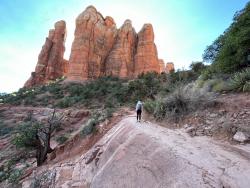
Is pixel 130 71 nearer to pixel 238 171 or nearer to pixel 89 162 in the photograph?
pixel 89 162

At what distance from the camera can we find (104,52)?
52.6 metres

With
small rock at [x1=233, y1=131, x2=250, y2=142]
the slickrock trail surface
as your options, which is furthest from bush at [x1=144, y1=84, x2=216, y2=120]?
small rock at [x1=233, y1=131, x2=250, y2=142]

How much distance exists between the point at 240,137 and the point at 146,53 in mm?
45068

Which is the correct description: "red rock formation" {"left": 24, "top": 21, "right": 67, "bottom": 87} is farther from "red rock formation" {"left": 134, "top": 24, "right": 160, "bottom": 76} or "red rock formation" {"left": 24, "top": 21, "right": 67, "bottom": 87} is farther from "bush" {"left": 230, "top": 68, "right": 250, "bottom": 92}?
"bush" {"left": 230, "top": 68, "right": 250, "bottom": 92}

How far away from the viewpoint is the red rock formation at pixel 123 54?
A: 48.7 metres

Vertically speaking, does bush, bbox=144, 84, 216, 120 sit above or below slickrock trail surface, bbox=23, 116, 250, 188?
above

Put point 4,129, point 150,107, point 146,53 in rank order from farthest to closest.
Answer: point 146,53 → point 4,129 → point 150,107

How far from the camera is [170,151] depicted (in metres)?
5.16

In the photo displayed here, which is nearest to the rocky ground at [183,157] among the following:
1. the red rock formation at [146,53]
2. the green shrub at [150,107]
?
the green shrub at [150,107]

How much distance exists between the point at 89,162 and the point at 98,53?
4393 cm

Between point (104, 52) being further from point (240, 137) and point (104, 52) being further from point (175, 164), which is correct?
point (175, 164)

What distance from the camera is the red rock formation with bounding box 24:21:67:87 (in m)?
57.3

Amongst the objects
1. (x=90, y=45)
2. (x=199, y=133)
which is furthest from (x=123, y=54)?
(x=199, y=133)

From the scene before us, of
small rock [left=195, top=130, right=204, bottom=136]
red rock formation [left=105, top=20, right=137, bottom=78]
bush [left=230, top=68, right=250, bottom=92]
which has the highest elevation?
red rock formation [left=105, top=20, right=137, bottom=78]
